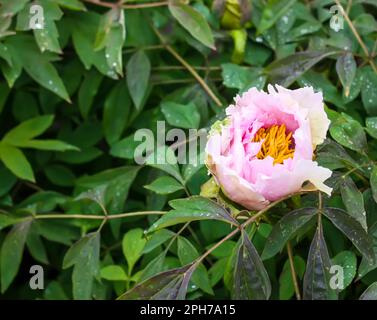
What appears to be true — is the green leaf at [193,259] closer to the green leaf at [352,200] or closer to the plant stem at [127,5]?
the green leaf at [352,200]

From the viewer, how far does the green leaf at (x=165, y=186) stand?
0.91 m

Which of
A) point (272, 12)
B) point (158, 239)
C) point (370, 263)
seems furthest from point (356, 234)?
point (272, 12)

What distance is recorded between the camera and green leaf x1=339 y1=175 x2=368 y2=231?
A: 0.77 metres

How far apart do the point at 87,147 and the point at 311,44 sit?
0.41 m

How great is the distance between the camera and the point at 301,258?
35.9 inches

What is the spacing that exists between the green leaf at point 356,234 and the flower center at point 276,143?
0.09 m

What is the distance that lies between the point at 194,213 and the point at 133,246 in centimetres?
29

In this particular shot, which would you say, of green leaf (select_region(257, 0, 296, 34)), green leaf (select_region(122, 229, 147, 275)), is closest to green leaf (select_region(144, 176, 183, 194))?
green leaf (select_region(122, 229, 147, 275))

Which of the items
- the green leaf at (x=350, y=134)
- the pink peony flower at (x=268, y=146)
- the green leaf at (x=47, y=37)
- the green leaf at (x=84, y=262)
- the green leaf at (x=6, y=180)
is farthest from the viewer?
the green leaf at (x=6, y=180)

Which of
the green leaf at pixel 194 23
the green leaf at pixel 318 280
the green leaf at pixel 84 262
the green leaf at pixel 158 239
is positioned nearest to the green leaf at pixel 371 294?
the green leaf at pixel 318 280

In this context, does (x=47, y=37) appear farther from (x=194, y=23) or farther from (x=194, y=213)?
(x=194, y=213)

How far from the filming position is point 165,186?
3.02 ft
